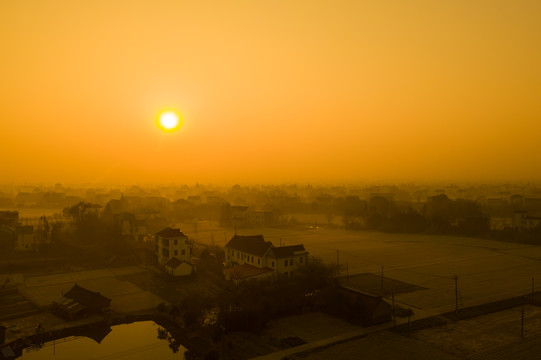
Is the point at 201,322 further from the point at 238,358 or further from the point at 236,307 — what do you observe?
the point at 238,358

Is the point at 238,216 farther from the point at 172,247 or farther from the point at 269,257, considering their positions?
the point at 269,257

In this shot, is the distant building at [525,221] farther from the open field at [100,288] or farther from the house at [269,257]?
the open field at [100,288]

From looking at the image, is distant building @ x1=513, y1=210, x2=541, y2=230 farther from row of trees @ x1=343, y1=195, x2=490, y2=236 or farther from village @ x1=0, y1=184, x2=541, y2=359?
village @ x1=0, y1=184, x2=541, y2=359

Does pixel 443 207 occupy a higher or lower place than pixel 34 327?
higher

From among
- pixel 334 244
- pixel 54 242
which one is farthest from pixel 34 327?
pixel 334 244

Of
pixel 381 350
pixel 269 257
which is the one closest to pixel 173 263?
pixel 269 257

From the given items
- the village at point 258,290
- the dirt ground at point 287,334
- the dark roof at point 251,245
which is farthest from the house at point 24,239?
the dirt ground at point 287,334
